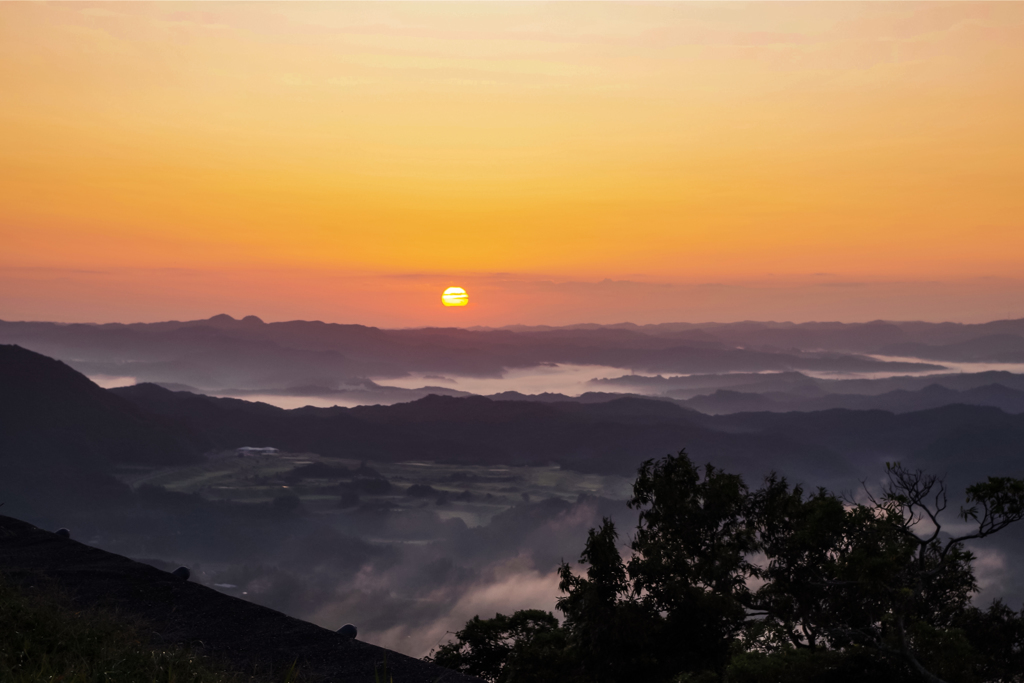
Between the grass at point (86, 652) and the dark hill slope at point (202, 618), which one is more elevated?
the grass at point (86, 652)

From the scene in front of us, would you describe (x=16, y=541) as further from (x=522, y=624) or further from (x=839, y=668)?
(x=839, y=668)

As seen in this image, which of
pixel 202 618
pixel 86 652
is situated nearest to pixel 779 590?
pixel 202 618

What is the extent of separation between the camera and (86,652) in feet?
56.4

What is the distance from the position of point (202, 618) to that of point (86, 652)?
4872 millimetres

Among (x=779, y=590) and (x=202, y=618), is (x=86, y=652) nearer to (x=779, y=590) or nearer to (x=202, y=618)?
(x=202, y=618)

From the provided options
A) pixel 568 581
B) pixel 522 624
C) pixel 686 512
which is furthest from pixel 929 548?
pixel 522 624

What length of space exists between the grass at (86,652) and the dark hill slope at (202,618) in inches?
40.4

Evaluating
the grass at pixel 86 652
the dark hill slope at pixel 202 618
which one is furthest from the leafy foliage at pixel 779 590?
the grass at pixel 86 652

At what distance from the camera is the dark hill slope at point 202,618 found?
61.3 ft

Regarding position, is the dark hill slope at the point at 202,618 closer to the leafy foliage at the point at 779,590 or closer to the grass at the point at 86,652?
the grass at the point at 86,652

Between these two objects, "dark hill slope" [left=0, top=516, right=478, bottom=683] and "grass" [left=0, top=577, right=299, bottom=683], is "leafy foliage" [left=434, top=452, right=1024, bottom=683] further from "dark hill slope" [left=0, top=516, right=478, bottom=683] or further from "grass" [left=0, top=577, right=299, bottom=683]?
"grass" [left=0, top=577, right=299, bottom=683]

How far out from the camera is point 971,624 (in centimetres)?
3066

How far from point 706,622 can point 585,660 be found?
4.68m

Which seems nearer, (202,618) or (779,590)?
(202,618)
